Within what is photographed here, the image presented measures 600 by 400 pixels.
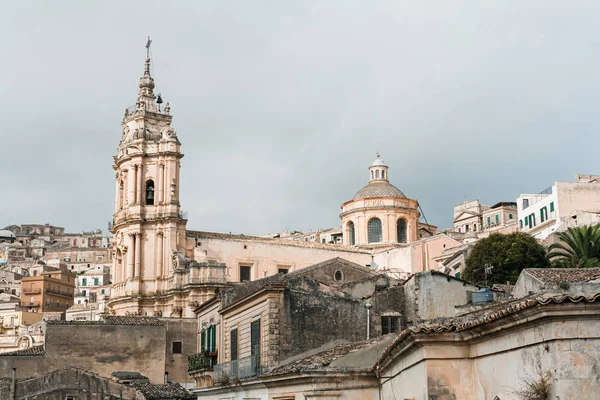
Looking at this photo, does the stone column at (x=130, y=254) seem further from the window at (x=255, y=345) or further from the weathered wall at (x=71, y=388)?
the window at (x=255, y=345)

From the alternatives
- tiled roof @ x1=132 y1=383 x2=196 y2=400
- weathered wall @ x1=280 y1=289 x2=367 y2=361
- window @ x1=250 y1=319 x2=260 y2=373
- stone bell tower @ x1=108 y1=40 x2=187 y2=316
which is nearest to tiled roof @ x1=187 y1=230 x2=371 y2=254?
stone bell tower @ x1=108 y1=40 x2=187 y2=316

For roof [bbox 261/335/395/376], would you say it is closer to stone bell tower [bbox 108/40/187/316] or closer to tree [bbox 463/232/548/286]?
tree [bbox 463/232/548/286]

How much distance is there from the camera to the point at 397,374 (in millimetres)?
16047

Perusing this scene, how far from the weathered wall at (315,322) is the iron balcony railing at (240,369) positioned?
3.20ft

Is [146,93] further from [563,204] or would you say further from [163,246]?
[563,204]

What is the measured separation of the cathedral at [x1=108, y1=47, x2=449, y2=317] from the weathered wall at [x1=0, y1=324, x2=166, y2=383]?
10.3m

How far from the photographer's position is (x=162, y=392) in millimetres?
34062

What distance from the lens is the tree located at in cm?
4328

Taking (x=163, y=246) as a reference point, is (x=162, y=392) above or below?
below

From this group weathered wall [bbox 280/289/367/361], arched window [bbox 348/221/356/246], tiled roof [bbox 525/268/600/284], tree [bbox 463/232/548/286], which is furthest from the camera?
arched window [bbox 348/221/356/246]

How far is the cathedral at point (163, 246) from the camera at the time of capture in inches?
2092

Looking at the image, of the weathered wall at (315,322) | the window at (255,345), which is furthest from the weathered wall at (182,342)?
the weathered wall at (315,322)

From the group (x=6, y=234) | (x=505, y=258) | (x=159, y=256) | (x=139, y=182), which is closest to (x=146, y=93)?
(x=139, y=182)

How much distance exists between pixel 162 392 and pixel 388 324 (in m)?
13.0
